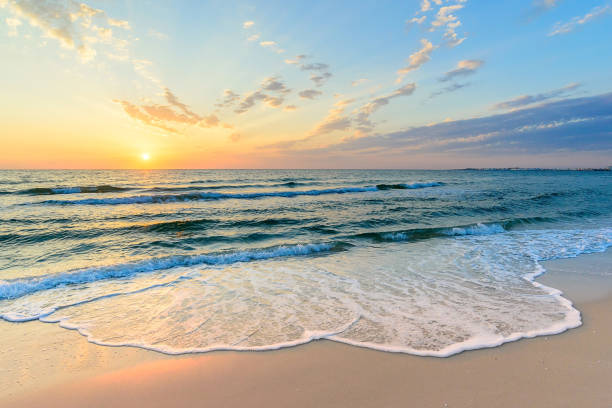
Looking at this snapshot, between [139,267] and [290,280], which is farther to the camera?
[139,267]

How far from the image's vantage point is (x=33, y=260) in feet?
27.8

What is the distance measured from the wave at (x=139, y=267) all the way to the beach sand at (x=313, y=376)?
2.71m

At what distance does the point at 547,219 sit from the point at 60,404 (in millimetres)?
19812

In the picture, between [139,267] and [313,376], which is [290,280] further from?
Answer: [139,267]

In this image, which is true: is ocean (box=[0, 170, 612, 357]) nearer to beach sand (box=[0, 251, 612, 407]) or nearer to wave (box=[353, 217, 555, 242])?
wave (box=[353, 217, 555, 242])

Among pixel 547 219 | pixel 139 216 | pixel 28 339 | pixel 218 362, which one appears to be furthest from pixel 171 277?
pixel 547 219

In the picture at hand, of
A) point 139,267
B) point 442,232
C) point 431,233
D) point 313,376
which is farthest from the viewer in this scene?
point 442,232

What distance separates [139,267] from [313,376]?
6.56 meters

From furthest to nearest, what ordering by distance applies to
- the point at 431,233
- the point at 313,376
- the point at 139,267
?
the point at 431,233, the point at 139,267, the point at 313,376

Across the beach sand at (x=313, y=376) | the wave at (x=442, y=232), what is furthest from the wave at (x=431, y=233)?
the beach sand at (x=313, y=376)

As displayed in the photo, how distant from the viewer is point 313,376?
3355 mm

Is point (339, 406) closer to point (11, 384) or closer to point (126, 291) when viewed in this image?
point (11, 384)

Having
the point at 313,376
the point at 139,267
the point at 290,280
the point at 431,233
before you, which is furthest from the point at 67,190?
the point at 313,376

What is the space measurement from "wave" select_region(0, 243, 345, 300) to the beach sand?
2714 mm
